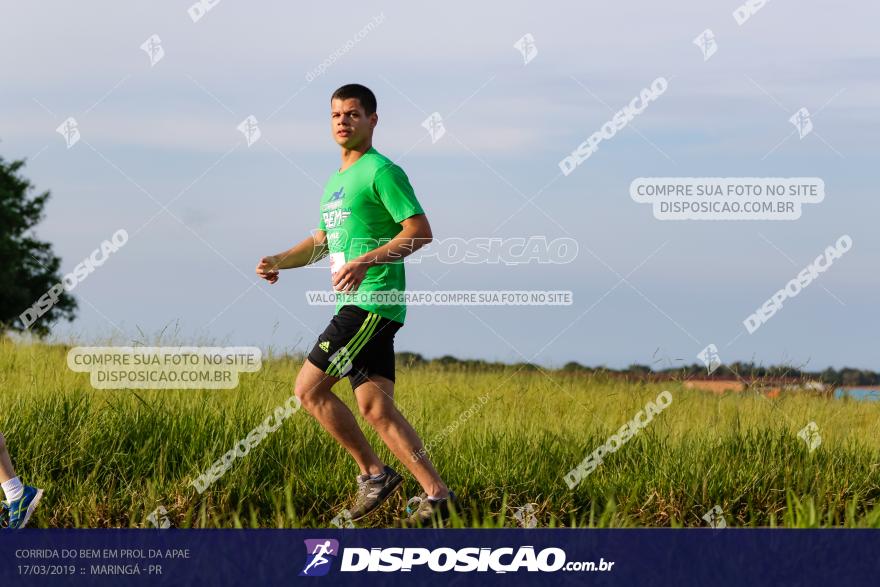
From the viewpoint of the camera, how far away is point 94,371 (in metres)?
7.41

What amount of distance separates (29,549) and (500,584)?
2.61m

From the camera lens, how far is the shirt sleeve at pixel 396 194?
546 cm

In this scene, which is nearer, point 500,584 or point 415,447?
point 500,584

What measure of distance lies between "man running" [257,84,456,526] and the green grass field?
0.37m

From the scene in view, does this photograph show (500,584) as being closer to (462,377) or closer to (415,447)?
(415,447)

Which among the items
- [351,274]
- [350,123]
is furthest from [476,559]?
[350,123]

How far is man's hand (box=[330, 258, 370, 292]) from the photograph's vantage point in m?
5.28

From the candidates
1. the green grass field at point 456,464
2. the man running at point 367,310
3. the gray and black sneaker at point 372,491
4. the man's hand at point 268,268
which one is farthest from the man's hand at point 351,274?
the green grass field at point 456,464

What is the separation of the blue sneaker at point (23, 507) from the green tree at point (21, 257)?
20459mm

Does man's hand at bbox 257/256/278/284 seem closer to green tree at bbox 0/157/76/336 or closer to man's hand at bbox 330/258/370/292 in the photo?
man's hand at bbox 330/258/370/292

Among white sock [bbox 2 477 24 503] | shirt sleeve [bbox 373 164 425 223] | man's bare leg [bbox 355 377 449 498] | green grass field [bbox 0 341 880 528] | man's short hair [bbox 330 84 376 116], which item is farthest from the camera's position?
green grass field [bbox 0 341 880 528]

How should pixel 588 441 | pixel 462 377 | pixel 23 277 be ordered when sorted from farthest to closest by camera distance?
1. pixel 23 277
2. pixel 462 377
3. pixel 588 441

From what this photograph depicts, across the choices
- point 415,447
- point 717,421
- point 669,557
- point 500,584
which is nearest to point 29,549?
point 415,447

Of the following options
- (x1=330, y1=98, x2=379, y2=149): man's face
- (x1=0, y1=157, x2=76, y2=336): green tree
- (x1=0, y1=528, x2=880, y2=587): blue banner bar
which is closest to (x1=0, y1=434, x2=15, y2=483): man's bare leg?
(x1=0, y1=528, x2=880, y2=587): blue banner bar
